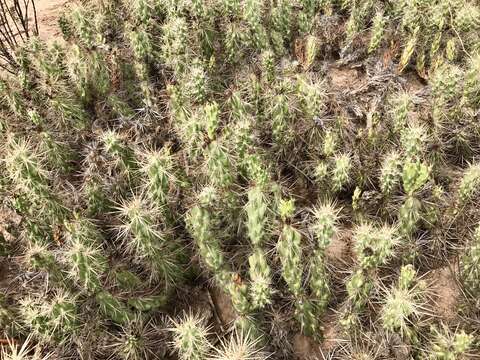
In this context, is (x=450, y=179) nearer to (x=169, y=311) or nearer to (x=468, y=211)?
(x=468, y=211)

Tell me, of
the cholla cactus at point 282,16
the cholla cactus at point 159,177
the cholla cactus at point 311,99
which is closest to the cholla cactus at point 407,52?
the cholla cactus at point 311,99

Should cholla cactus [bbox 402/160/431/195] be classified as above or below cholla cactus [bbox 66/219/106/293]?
above

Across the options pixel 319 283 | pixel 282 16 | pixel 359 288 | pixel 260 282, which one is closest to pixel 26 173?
pixel 260 282

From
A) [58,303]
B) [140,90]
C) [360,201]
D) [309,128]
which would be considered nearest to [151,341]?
[58,303]

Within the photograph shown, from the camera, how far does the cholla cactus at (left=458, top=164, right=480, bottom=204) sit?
286cm

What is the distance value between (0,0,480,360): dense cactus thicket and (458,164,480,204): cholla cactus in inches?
0.4

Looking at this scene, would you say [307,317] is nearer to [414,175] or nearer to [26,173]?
[414,175]

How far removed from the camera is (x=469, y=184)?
2.88 m

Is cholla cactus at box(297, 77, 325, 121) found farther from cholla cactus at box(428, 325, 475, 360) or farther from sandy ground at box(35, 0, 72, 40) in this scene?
sandy ground at box(35, 0, 72, 40)

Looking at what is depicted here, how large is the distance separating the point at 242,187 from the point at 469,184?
1427 millimetres

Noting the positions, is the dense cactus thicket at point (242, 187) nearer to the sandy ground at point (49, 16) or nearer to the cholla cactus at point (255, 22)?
the cholla cactus at point (255, 22)

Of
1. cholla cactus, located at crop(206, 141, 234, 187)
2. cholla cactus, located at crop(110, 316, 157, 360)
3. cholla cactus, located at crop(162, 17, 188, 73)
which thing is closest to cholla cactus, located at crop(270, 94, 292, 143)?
cholla cactus, located at crop(206, 141, 234, 187)

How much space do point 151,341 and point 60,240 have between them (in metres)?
0.82

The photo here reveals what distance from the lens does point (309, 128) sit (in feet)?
11.2
